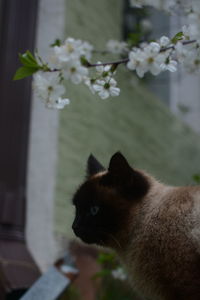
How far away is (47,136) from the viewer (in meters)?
4.31

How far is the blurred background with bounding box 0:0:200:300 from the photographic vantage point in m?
3.80

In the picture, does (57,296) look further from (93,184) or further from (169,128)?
(169,128)

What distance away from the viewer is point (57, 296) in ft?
9.36

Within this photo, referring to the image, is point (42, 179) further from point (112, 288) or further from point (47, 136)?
point (112, 288)

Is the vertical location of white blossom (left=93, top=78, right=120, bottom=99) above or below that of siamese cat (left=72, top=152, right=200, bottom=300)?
above

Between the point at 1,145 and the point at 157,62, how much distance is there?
94.6 inches

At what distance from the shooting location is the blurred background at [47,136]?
3803mm

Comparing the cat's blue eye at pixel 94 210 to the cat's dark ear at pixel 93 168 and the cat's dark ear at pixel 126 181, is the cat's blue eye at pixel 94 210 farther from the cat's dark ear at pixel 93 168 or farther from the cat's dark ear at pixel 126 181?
the cat's dark ear at pixel 93 168

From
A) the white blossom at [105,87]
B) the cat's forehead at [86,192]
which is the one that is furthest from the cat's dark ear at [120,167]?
the white blossom at [105,87]

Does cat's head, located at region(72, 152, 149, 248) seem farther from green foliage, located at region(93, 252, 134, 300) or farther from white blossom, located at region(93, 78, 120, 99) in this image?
green foliage, located at region(93, 252, 134, 300)

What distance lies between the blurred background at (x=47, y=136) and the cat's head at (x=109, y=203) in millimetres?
1167

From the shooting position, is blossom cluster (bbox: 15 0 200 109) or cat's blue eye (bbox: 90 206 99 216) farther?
cat's blue eye (bbox: 90 206 99 216)

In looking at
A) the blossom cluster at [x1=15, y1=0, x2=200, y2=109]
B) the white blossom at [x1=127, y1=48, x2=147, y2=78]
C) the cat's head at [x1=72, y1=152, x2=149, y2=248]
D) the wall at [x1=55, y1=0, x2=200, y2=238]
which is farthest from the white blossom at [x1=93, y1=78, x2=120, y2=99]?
the wall at [x1=55, y1=0, x2=200, y2=238]

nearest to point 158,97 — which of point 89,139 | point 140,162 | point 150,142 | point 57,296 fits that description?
point 150,142
